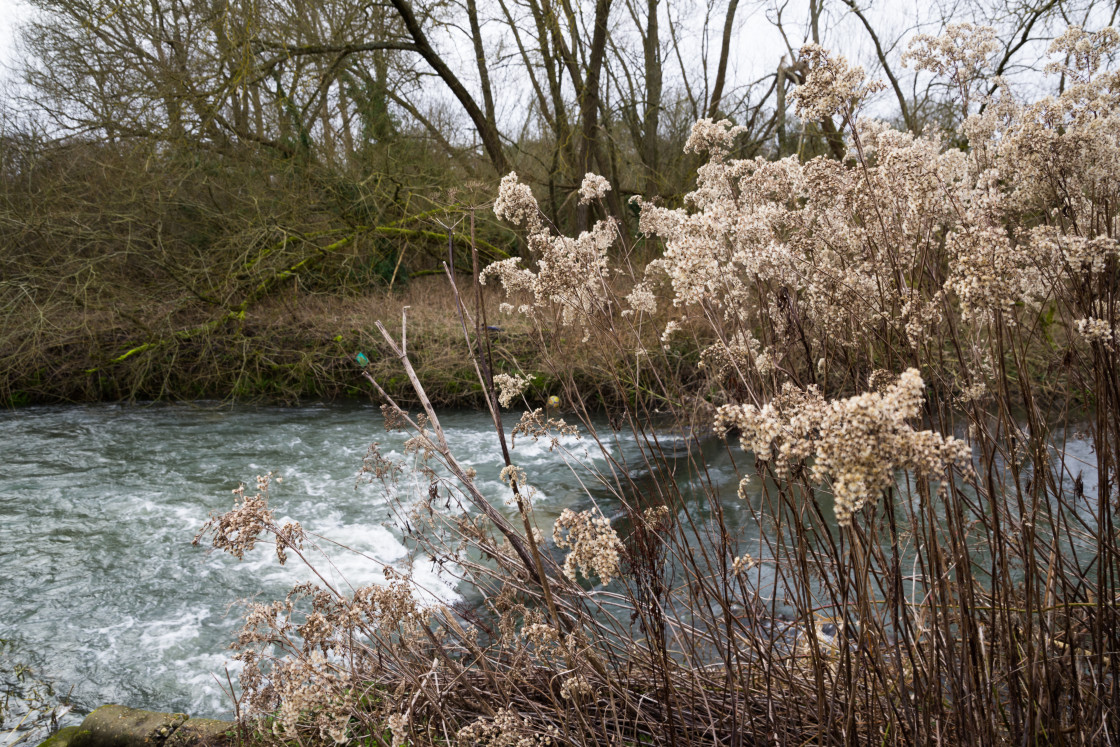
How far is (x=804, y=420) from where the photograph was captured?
1.26 metres

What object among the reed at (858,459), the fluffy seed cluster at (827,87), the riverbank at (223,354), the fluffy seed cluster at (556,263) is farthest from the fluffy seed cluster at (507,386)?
the riverbank at (223,354)

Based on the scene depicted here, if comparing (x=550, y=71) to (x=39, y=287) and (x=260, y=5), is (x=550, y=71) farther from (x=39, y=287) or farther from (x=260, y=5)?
(x=39, y=287)

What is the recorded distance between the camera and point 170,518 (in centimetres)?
688

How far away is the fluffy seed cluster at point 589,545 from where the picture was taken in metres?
1.71

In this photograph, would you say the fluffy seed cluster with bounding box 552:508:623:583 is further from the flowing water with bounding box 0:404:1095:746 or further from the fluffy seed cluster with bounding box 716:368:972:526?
the fluffy seed cluster with bounding box 716:368:972:526

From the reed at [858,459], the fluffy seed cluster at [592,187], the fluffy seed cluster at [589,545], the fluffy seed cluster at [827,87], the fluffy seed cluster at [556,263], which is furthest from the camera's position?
the fluffy seed cluster at [592,187]

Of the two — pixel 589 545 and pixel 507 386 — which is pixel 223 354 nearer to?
pixel 507 386

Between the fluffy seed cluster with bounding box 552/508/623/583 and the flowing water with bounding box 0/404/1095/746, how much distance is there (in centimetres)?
54

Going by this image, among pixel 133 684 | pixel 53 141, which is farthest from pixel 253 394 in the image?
pixel 133 684

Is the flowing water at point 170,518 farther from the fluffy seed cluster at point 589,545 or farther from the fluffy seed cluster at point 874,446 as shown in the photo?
the fluffy seed cluster at point 874,446

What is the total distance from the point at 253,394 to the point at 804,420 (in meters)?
12.0

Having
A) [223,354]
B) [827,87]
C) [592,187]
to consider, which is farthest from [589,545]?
[223,354]

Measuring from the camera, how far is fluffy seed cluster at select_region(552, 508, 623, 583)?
5.60ft

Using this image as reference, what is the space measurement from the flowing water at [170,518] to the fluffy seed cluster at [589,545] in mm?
542
